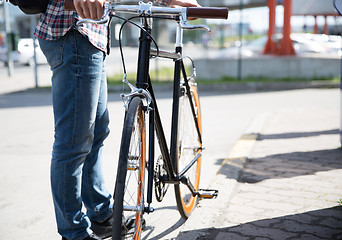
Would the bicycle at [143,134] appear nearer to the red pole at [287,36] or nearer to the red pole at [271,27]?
the red pole at [287,36]

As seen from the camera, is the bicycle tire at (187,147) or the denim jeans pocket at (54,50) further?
the bicycle tire at (187,147)

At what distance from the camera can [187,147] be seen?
3059 mm

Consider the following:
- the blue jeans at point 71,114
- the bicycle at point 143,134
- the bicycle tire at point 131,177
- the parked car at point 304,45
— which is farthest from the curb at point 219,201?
the parked car at point 304,45

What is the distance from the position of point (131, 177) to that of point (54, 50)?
2.46 feet

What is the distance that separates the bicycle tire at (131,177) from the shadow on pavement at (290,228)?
21.4 inches

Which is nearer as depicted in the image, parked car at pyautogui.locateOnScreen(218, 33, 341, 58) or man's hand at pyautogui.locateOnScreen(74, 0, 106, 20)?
man's hand at pyautogui.locateOnScreen(74, 0, 106, 20)

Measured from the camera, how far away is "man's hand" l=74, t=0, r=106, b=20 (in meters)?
1.96

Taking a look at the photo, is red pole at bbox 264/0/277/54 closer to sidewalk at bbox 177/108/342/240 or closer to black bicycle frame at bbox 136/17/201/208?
sidewalk at bbox 177/108/342/240

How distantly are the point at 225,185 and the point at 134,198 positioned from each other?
1.41 meters

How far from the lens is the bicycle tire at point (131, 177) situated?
1.95 metres

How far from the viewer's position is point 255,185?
356 cm

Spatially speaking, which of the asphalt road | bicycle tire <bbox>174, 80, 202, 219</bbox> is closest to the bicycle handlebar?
bicycle tire <bbox>174, 80, 202, 219</bbox>

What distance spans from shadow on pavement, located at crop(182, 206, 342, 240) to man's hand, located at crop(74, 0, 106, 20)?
4.40ft

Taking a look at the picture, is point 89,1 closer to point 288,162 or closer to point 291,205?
point 291,205
